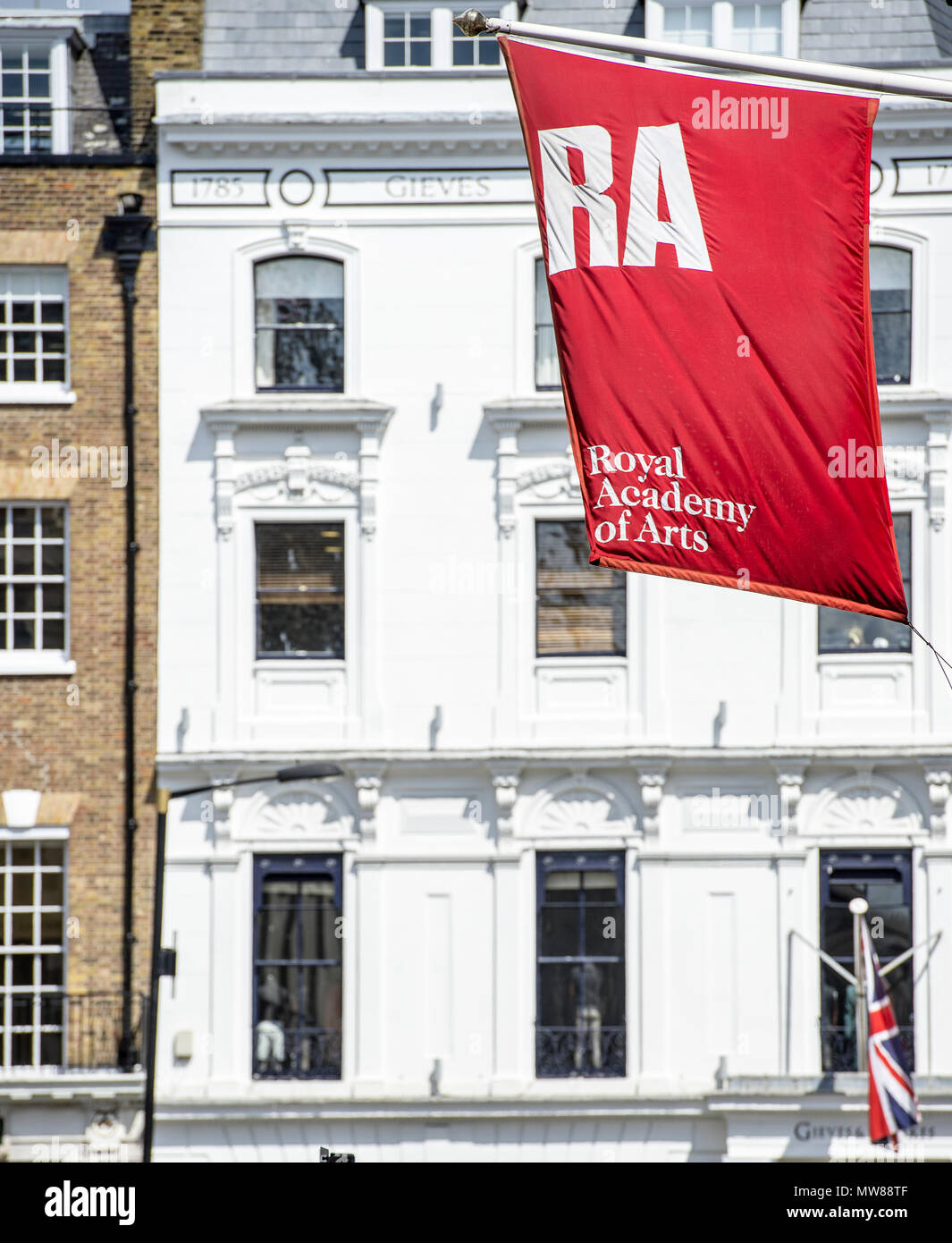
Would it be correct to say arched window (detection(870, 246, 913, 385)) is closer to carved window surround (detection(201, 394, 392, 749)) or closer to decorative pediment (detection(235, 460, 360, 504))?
carved window surround (detection(201, 394, 392, 749))

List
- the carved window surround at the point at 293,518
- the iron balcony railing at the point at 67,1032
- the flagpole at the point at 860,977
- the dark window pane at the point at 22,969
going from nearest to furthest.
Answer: the flagpole at the point at 860,977 < the iron balcony railing at the point at 67,1032 < the dark window pane at the point at 22,969 < the carved window surround at the point at 293,518

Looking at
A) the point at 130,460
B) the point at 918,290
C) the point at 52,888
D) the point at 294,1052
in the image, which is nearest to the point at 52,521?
the point at 130,460

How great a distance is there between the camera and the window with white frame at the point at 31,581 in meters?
20.4

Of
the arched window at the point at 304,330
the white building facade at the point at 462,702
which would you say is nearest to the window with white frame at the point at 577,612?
the white building facade at the point at 462,702

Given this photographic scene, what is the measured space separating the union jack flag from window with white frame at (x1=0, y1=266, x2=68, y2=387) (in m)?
12.2

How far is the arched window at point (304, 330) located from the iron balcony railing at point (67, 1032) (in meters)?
7.83

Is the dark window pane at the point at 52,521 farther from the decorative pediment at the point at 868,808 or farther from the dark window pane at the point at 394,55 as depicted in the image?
the decorative pediment at the point at 868,808

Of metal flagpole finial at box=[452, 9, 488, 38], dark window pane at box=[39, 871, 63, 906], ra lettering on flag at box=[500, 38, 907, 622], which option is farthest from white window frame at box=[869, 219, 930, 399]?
metal flagpole finial at box=[452, 9, 488, 38]

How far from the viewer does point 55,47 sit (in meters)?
21.3

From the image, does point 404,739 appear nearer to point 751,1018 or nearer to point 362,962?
point 362,962

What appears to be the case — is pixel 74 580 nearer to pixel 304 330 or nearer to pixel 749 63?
pixel 304 330

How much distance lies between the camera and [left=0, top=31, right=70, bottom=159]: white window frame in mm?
21203

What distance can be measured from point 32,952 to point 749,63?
52.1ft
